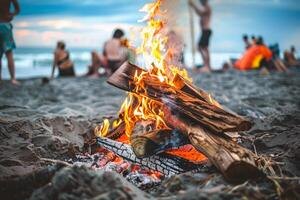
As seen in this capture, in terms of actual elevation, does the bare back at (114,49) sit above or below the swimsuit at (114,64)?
above

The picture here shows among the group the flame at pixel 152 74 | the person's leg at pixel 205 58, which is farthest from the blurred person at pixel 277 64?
the flame at pixel 152 74

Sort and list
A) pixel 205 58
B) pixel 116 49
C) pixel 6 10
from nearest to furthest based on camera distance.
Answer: pixel 6 10 < pixel 116 49 < pixel 205 58

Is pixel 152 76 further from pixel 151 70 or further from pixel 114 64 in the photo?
pixel 114 64

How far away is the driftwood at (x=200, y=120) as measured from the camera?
101 inches

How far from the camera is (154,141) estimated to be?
3.08 meters

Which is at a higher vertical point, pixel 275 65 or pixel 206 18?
pixel 206 18

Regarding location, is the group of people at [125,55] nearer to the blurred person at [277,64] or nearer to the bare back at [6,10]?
the blurred person at [277,64]

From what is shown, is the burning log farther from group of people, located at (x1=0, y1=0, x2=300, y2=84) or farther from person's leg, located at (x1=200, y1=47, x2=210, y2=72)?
person's leg, located at (x1=200, y1=47, x2=210, y2=72)

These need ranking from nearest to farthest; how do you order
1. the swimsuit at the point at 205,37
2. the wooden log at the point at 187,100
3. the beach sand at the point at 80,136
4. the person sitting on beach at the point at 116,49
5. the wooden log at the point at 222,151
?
the wooden log at the point at 222,151 < the beach sand at the point at 80,136 < the wooden log at the point at 187,100 < the person sitting on beach at the point at 116,49 < the swimsuit at the point at 205,37

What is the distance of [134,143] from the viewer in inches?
121

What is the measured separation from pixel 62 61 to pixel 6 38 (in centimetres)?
553

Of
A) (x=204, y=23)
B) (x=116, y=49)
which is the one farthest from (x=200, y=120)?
(x=204, y=23)

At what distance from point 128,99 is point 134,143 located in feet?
3.57

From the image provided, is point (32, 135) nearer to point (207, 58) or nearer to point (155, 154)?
point (155, 154)
